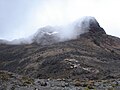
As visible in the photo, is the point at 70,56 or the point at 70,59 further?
the point at 70,56

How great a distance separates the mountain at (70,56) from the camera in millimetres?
100250

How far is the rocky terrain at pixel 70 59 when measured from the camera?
97062 millimetres

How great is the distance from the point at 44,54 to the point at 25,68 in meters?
12.0

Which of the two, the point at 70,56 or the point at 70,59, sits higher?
the point at 70,56

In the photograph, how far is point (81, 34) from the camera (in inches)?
6181

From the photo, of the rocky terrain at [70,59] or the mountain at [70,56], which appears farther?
the mountain at [70,56]

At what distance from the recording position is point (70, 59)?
110 m

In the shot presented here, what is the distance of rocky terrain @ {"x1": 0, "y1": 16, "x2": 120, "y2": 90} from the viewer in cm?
9706

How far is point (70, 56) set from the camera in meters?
Result: 114

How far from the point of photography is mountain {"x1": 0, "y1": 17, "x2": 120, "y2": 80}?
10025 centimetres

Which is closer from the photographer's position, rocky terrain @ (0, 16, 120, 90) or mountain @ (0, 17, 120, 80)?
rocky terrain @ (0, 16, 120, 90)

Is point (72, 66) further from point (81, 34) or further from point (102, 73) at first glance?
point (81, 34)

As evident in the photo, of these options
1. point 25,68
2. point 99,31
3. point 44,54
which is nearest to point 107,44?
point 99,31

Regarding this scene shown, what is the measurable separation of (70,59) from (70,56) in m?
4.41
